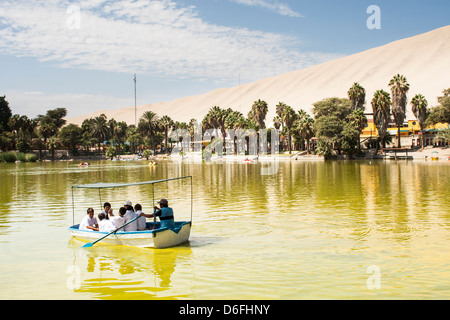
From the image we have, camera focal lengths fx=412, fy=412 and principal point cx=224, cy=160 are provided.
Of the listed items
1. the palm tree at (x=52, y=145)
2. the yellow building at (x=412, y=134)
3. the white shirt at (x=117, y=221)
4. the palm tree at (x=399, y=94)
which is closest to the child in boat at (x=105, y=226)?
the white shirt at (x=117, y=221)

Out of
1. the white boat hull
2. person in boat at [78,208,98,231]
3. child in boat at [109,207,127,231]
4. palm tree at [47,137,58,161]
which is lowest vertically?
the white boat hull

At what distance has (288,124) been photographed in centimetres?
10562

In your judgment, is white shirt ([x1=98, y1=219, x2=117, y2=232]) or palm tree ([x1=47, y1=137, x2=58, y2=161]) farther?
palm tree ([x1=47, y1=137, x2=58, y2=161])

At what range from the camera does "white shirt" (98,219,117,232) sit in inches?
601

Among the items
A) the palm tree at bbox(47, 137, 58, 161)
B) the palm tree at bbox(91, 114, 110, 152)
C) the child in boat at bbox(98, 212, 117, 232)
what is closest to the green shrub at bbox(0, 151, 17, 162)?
the palm tree at bbox(47, 137, 58, 161)

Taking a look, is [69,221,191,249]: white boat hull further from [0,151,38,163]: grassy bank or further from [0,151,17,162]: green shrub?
[0,151,38,163]: grassy bank

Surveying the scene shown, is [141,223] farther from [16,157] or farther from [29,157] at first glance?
[29,157]

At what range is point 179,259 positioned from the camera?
13.6 metres

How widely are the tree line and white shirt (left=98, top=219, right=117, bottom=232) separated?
7862cm

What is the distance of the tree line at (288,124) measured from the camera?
91562mm

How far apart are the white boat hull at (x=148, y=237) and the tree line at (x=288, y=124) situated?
77852 mm

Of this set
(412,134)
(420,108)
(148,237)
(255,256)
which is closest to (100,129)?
(412,134)
